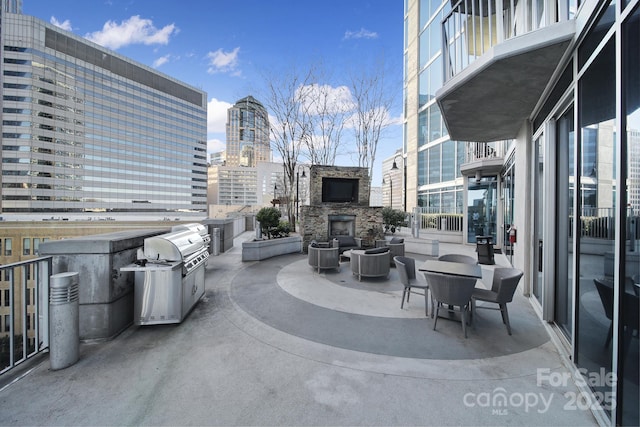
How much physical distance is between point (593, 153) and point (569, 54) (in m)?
1.28

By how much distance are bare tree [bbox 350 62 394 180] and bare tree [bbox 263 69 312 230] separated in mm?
2757

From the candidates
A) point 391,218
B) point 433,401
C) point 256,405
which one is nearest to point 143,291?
point 256,405

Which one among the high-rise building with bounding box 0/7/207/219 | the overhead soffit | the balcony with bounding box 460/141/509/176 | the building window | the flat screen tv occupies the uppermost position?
the high-rise building with bounding box 0/7/207/219

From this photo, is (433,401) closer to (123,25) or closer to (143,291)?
(143,291)

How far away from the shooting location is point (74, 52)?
65438mm

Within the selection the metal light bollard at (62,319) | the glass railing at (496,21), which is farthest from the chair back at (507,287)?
the metal light bollard at (62,319)

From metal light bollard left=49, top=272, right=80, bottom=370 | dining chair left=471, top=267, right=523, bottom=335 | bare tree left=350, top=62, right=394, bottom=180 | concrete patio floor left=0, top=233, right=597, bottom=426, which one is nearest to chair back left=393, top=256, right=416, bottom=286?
concrete patio floor left=0, top=233, right=597, bottom=426

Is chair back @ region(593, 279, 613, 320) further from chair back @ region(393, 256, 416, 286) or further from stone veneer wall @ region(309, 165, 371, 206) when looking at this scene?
stone veneer wall @ region(309, 165, 371, 206)

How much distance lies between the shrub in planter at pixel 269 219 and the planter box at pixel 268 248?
1019 mm

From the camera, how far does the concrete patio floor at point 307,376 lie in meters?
2.02

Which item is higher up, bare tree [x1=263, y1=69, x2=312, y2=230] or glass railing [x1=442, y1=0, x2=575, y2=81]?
bare tree [x1=263, y1=69, x2=312, y2=230]

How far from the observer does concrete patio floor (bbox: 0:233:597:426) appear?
2.02 metres

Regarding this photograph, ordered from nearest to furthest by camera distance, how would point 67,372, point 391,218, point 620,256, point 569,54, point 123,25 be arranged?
point 620,256, point 67,372, point 569,54, point 391,218, point 123,25

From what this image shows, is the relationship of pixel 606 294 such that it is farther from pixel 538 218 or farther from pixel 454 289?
pixel 538 218
